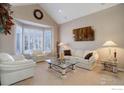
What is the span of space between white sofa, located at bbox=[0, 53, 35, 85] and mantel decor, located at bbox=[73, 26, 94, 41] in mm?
2318

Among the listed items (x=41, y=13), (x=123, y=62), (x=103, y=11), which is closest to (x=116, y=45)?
(x=123, y=62)

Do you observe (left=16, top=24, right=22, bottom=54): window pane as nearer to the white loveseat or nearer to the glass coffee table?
the white loveseat

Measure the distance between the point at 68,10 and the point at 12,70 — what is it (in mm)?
2826

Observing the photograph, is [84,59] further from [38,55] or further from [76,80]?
[38,55]

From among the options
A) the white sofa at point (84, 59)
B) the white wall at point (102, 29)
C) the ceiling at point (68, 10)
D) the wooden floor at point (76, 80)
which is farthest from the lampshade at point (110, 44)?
the ceiling at point (68, 10)

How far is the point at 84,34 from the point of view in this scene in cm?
444

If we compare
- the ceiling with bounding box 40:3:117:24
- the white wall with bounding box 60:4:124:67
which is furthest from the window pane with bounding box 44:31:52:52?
the ceiling with bounding box 40:3:117:24

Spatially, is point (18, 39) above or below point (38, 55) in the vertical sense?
above

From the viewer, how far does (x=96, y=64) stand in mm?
4059

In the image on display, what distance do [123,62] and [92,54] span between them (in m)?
1.04

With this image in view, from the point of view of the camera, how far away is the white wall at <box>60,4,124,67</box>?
3555mm

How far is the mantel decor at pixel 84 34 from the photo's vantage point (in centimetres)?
424

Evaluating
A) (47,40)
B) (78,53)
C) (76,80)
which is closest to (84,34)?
(78,53)
